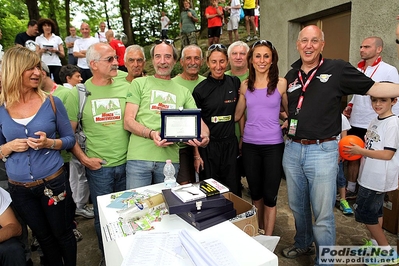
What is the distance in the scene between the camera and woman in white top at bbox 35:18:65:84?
20.9 ft

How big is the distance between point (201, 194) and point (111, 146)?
4.33 ft

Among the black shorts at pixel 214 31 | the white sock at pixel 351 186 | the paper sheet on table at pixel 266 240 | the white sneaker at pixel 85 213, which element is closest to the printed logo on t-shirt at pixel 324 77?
the paper sheet on table at pixel 266 240

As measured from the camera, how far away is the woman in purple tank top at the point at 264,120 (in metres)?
2.90

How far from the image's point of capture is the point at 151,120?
2.72 metres

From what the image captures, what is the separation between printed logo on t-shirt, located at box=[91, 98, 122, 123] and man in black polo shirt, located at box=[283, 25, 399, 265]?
5.55 ft

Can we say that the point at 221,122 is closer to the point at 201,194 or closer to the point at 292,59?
the point at 201,194

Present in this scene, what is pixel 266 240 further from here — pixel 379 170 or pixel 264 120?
pixel 379 170

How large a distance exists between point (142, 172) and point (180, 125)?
23.3 inches

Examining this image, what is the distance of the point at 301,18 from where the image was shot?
21.3 feet

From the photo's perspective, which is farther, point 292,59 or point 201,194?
point 292,59

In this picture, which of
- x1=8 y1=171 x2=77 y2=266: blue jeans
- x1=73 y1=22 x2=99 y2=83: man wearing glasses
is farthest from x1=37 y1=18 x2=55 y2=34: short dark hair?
x1=8 y1=171 x2=77 y2=266: blue jeans

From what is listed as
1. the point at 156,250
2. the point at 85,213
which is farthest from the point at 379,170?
the point at 85,213

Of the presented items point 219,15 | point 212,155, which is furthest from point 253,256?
point 219,15

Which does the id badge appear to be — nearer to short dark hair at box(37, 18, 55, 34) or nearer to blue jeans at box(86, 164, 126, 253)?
blue jeans at box(86, 164, 126, 253)
